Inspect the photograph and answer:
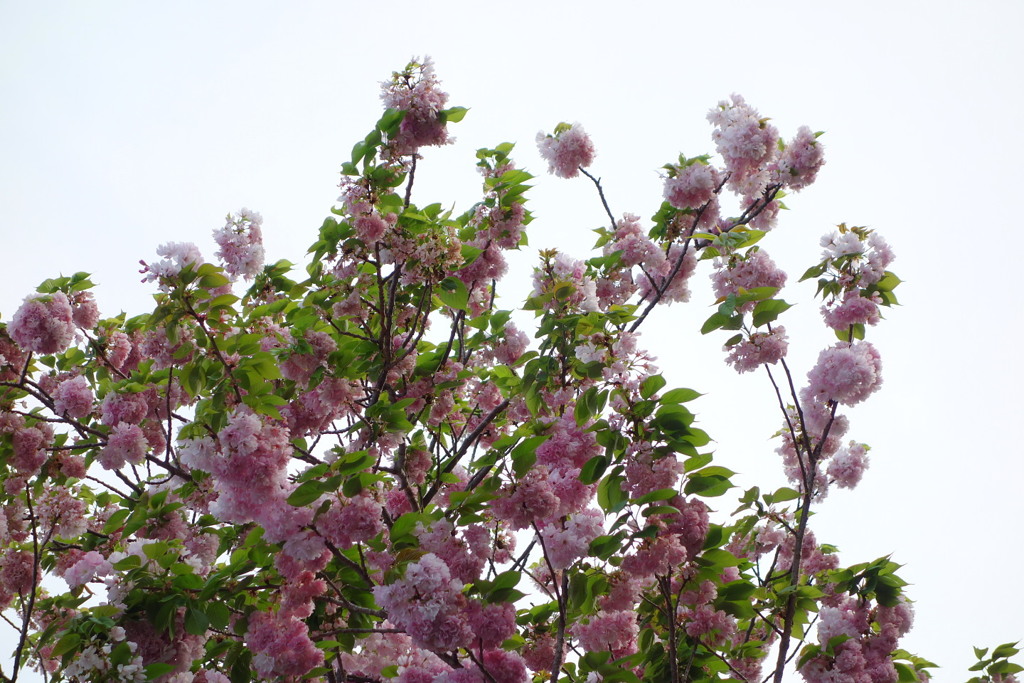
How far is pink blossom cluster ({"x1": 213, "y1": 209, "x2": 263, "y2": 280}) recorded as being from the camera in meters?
3.77

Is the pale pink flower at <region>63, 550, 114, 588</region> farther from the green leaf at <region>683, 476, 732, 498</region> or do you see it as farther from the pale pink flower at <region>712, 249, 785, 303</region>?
Result: the pale pink flower at <region>712, 249, 785, 303</region>

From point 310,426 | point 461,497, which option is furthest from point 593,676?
point 310,426

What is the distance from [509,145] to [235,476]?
2838 millimetres

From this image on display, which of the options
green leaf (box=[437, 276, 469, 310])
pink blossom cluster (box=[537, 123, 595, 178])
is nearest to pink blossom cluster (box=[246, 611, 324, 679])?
green leaf (box=[437, 276, 469, 310])

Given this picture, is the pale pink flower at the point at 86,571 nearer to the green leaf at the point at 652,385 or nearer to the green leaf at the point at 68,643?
the green leaf at the point at 68,643

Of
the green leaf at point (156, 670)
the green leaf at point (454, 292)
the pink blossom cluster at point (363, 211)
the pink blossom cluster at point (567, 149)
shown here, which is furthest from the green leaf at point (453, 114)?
the green leaf at point (156, 670)

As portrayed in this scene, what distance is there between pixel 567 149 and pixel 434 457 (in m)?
2.22

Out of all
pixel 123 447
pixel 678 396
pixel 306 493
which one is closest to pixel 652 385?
pixel 678 396

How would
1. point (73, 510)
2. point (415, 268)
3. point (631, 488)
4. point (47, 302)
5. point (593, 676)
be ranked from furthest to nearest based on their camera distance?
1. point (73, 510)
2. point (47, 302)
3. point (415, 268)
4. point (593, 676)
5. point (631, 488)

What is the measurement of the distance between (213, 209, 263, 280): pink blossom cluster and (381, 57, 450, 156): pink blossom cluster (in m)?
0.91

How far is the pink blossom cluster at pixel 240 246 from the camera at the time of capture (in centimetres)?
377

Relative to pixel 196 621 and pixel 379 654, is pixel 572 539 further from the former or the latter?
pixel 379 654

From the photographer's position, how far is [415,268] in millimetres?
3850

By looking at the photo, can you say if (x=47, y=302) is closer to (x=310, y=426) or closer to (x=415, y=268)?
(x=310, y=426)
